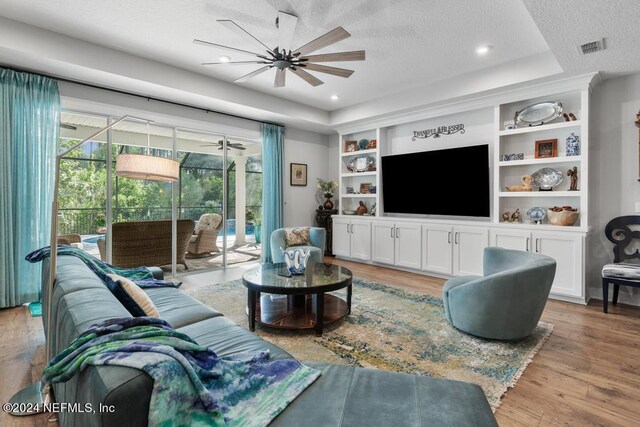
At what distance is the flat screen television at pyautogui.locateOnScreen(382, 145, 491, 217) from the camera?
15.2ft

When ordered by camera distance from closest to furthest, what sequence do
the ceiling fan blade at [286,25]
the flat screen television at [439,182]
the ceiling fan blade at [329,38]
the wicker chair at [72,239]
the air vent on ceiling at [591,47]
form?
the ceiling fan blade at [329,38]
the ceiling fan blade at [286,25]
the air vent on ceiling at [591,47]
the wicker chair at [72,239]
the flat screen television at [439,182]

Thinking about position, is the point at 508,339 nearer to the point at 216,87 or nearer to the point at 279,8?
the point at 279,8

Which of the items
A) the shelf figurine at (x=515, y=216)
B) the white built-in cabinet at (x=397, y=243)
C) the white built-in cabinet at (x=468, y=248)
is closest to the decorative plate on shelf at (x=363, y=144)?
the white built-in cabinet at (x=397, y=243)

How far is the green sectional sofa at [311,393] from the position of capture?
2.79ft

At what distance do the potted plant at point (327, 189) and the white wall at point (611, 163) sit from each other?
13.3 ft

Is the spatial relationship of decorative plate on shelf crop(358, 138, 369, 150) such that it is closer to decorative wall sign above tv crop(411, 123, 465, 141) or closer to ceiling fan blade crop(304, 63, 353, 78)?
decorative wall sign above tv crop(411, 123, 465, 141)

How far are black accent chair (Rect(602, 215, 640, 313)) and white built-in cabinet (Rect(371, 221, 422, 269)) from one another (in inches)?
88.0

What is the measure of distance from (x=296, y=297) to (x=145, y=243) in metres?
2.64

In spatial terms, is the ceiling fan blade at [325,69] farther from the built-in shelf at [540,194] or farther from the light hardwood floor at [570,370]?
the light hardwood floor at [570,370]

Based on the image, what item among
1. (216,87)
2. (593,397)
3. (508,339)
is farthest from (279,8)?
(593,397)

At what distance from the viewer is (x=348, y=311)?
3172 mm

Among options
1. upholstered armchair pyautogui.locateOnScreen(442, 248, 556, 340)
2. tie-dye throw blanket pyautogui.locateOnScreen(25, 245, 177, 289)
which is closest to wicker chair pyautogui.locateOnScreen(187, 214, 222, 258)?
tie-dye throw blanket pyautogui.locateOnScreen(25, 245, 177, 289)

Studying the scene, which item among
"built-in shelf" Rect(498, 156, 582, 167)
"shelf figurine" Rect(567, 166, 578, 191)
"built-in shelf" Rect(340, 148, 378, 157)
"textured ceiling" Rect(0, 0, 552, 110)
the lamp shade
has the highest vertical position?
"textured ceiling" Rect(0, 0, 552, 110)

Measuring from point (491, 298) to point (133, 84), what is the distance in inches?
180
